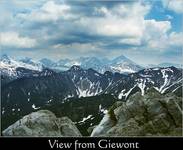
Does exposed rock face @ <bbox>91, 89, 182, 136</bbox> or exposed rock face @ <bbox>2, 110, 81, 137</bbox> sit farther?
exposed rock face @ <bbox>2, 110, 81, 137</bbox>

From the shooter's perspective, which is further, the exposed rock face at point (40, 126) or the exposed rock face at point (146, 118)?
the exposed rock face at point (40, 126)

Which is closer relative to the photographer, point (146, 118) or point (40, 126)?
point (146, 118)

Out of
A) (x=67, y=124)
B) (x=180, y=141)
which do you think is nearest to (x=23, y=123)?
(x=67, y=124)

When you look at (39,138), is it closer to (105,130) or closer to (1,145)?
(1,145)

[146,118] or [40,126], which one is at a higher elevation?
[146,118]
